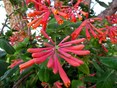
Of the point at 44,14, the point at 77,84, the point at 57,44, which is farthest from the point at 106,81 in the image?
the point at 44,14

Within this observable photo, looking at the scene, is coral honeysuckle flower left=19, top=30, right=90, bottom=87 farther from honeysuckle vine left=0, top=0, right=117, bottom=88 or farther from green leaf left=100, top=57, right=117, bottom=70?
green leaf left=100, top=57, right=117, bottom=70

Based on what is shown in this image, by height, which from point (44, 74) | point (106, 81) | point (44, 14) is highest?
point (44, 14)

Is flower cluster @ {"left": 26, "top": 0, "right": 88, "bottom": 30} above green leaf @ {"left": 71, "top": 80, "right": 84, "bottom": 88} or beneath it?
above

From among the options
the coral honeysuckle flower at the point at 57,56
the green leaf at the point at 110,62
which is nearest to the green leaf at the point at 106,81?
the green leaf at the point at 110,62

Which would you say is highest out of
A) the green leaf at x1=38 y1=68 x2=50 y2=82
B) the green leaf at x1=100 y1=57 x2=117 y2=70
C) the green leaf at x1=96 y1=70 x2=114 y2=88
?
the green leaf at x1=38 y1=68 x2=50 y2=82

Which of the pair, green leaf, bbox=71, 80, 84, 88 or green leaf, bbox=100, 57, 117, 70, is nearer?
green leaf, bbox=100, 57, 117, 70

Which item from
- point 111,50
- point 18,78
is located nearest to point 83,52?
point 18,78

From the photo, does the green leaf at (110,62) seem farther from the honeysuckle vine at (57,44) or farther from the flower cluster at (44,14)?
the flower cluster at (44,14)

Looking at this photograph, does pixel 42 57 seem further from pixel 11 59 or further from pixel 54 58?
pixel 11 59

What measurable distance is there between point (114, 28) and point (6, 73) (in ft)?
1.63

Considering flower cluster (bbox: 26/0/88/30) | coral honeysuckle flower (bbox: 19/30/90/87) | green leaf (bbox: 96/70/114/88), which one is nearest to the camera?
coral honeysuckle flower (bbox: 19/30/90/87)

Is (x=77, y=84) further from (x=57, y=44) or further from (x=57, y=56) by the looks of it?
(x=57, y=56)

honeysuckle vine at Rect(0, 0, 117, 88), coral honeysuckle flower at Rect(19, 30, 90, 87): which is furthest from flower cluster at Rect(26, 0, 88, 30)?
coral honeysuckle flower at Rect(19, 30, 90, 87)

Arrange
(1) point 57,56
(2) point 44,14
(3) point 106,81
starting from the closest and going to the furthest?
(1) point 57,56 → (2) point 44,14 → (3) point 106,81
